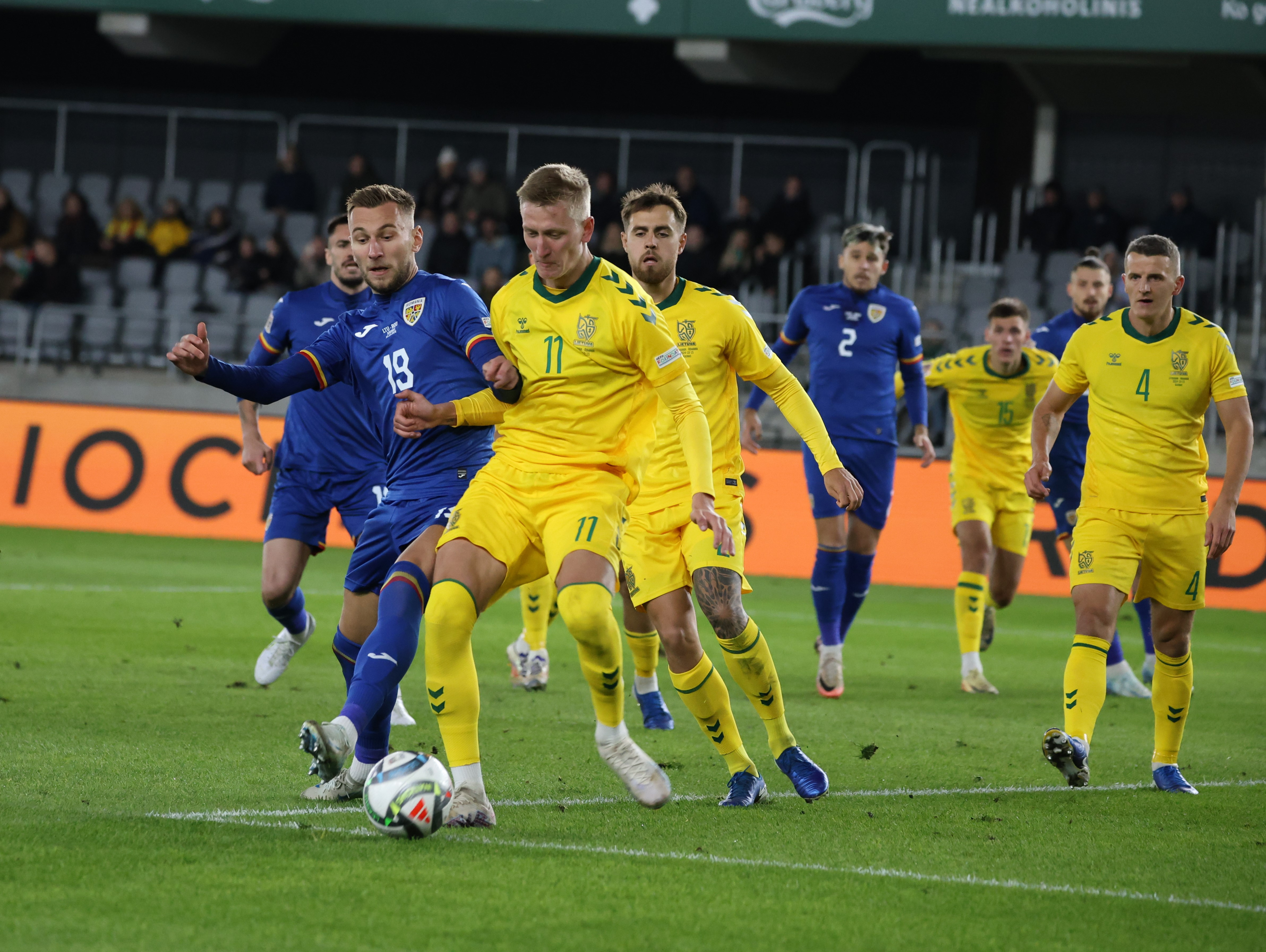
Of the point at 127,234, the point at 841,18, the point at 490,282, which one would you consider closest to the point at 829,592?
the point at 490,282

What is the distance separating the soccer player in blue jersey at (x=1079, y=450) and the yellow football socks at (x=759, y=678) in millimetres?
3991

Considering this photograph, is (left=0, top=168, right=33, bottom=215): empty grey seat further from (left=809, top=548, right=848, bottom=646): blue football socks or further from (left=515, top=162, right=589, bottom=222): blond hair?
(left=515, top=162, right=589, bottom=222): blond hair

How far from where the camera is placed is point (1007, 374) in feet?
31.6

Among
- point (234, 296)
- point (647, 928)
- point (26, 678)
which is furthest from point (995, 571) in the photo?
point (234, 296)

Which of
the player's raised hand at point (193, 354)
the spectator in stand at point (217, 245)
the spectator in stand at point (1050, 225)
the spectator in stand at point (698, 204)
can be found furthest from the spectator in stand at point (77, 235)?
the player's raised hand at point (193, 354)

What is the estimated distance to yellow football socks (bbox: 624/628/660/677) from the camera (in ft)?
23.9

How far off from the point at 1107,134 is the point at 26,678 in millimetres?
19054

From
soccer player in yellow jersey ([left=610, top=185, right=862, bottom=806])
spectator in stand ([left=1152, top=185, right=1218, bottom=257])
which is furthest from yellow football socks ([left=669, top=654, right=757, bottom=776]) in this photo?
spectator in stand ([left=1152, top=185, right=1218, bottom=257])

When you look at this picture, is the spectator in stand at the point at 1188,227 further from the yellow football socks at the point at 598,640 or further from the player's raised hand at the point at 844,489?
the yellow football socks at the point at 598,640

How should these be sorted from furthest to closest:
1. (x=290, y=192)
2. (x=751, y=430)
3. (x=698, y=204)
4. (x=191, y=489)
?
(x=290, y=192)
(x=698, y=204)
(x=191, y=489)
(x=751, y=430)

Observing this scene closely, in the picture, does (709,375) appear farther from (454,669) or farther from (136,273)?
(136,273)

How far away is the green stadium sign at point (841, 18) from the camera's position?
18672 mm

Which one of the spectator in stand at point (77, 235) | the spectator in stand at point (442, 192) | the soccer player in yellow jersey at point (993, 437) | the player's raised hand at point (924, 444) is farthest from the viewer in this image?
the spectator in stand at point (77, 235)

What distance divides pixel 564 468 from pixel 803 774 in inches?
58.1
